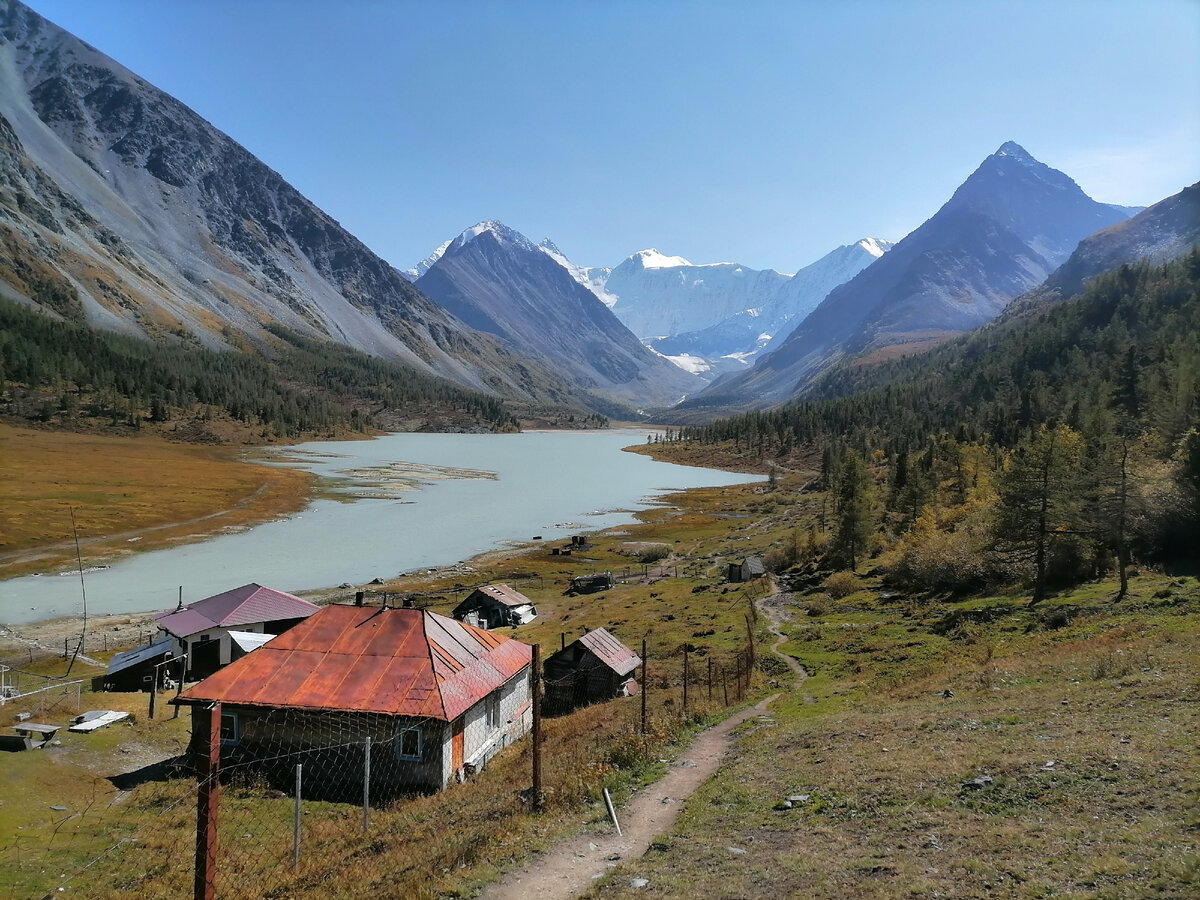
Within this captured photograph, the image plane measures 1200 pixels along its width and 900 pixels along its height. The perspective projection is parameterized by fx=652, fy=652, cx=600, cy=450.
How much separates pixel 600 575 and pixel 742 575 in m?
15.7

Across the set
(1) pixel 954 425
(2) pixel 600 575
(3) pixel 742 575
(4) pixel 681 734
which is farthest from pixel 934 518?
(1) pixel 954 425

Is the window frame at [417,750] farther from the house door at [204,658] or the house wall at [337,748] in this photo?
the house door at [204,658]

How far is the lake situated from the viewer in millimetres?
62531

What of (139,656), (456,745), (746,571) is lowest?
(746,571)

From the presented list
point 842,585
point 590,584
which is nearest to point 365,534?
point 590,584

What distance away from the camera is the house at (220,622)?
40.0m

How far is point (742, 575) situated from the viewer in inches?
2606

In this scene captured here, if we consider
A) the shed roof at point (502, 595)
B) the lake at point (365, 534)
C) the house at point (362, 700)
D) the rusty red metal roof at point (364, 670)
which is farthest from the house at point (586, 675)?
the lake at point (365, 534)

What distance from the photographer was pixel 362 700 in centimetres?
2353

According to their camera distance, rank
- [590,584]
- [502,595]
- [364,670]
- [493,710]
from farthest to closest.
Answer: [590,584]
[502,595]
[493,710]
[364,670]

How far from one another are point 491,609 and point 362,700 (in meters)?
33.8

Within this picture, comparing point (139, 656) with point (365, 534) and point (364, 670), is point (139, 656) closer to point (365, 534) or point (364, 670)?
point (364, 670)

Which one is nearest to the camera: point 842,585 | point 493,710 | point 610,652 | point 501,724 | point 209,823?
point 209,823

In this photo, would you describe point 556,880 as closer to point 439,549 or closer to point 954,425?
point 439,549
